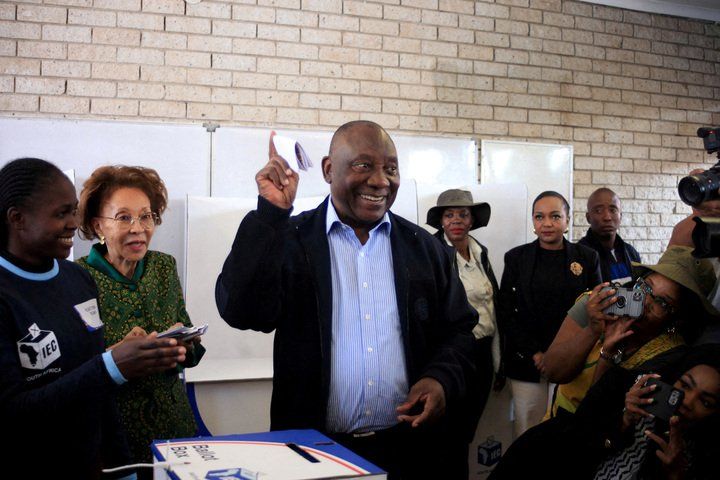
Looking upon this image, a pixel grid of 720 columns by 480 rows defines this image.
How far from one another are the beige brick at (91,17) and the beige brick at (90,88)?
15.1 inches

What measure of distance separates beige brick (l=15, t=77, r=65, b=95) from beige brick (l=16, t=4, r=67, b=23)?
0.38m

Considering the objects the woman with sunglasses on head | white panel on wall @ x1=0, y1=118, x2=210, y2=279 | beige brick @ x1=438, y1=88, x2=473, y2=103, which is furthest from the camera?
beige brick @ x1=438, y1=88, x2=473, y2=103

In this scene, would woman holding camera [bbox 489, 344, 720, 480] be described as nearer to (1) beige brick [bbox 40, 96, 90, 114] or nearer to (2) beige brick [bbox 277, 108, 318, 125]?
(2) beige brick [bbox 277, 108, 318, 125]

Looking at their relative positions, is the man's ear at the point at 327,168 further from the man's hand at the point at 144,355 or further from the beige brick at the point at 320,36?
the beige brick at the point at 320,36

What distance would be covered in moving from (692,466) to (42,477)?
1.67 meters

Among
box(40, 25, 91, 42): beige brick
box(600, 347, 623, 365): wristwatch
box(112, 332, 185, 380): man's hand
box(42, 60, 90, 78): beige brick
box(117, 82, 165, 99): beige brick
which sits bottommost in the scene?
box(600, 347, 623, 365): wristwatch

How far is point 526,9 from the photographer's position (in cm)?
538

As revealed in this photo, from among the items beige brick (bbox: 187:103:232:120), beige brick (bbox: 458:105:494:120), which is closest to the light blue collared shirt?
beige brick (bbox: 187:103:232:120)

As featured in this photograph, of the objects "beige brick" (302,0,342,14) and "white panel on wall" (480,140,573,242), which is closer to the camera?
"beige brick" (302,0,342,14)

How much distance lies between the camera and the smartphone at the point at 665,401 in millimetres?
1859

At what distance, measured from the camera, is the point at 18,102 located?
4215mm

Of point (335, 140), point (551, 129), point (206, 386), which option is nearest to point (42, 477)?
point (335, 140)

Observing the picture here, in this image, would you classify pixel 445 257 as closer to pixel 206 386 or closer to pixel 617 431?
pixel 617 431

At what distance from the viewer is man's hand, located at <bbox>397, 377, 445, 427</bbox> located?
170cm
